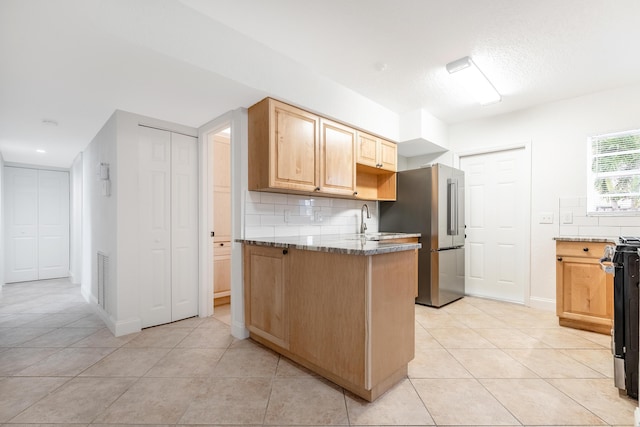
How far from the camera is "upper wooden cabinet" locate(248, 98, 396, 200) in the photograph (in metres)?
2.46

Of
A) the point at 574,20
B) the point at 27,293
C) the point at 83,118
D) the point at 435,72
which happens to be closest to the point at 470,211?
the point at 435,72

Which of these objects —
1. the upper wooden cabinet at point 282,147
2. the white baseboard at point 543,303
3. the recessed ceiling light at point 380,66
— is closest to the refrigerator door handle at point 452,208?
the white baseboard at point 543,303

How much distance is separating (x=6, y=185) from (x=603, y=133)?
912 cm

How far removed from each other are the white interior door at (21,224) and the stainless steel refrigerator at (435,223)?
6.64m

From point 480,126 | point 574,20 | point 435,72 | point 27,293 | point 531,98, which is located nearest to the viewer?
point 574,20

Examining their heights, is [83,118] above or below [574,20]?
below

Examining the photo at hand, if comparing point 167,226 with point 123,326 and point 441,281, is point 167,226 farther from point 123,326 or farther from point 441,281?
point 441,281

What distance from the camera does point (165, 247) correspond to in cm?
303

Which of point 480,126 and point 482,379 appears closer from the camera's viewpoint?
point 482,379

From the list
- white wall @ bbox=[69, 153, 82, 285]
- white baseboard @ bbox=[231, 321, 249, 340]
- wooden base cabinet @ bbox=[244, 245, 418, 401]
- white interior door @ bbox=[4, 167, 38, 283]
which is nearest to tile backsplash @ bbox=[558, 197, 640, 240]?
wooden base cabinet @ bbox=[244, 245, 418, 401]

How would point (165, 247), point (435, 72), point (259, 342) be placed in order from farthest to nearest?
1. point (165, 247)
2. point (435, 72)
3. point (259, 342)

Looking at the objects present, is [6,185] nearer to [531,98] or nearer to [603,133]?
[531,98]

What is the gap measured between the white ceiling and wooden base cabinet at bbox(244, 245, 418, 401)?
1.59 meters

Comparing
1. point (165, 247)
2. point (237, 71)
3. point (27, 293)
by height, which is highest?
point (237, 71)
